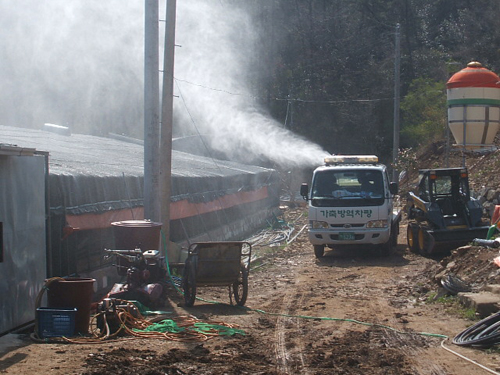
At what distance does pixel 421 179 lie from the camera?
16375 millimetres

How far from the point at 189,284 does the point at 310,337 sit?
2750 mm

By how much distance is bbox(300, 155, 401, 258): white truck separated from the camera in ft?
50.2

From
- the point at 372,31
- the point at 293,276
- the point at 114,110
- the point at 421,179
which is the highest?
the point at 372,31

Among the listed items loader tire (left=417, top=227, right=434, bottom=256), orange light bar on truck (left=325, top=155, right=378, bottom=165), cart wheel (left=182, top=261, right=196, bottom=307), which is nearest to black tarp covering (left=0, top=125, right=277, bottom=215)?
cart wheel (left=182, top=261, right=196, bottom=307)

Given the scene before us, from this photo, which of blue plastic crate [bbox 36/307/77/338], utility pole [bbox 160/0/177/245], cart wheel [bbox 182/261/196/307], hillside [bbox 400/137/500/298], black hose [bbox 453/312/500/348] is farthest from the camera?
utility pole [bbox 160/0/177/245]

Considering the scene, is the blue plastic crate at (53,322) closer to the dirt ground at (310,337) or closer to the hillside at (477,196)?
the dirt ground at (310,337)

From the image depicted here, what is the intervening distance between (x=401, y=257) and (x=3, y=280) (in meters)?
10.6

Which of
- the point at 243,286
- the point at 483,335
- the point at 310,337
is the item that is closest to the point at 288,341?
the point at 310,337

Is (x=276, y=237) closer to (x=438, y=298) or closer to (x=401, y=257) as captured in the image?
(x=401, y=257)

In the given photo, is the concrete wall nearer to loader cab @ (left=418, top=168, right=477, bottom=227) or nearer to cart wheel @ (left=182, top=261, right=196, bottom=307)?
cart wheel @ (left=182, top=261, right=196, bottom=307)

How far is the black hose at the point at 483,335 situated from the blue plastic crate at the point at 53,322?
4828 millimetres

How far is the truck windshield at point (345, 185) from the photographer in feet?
51.2

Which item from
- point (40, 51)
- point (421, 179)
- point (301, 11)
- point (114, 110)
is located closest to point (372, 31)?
point (301, 11)

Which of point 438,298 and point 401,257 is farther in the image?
point 401,257
